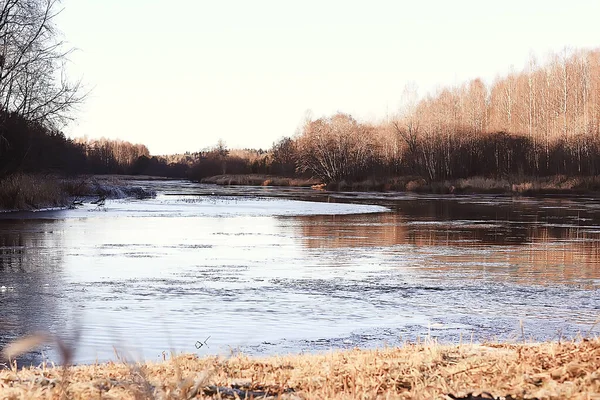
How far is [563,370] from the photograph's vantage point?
4648 mm

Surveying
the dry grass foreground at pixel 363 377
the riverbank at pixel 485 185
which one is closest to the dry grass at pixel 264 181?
the riverbank at pixel 485 185

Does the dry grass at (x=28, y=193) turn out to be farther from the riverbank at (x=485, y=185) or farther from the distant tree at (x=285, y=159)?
the distant tree at (x=285, y=159)

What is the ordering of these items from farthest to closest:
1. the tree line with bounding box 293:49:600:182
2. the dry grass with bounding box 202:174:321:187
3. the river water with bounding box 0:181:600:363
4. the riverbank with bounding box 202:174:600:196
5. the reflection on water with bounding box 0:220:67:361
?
1. the dry grass with bounding box 202:174:321:187
2. the tree line with bounding box 293:49:600:182
3. the riverbank with bounding box 202:174:600:196
4. the reflection on water with bounding box 0:220:67:361
5. the river water with bounding box 0:181:600:363

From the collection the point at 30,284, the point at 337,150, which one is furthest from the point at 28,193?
the point at 337,150

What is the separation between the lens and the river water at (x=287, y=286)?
840cm

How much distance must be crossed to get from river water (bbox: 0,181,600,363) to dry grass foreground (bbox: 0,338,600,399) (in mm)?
448

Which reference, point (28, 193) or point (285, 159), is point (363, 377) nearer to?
point (28, 193)

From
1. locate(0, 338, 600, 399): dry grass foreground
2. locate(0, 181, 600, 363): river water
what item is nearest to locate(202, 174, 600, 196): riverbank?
locate(0, 181, 600, 363): river water

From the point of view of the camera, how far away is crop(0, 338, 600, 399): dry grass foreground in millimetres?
4105

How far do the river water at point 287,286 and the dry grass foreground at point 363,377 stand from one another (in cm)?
45

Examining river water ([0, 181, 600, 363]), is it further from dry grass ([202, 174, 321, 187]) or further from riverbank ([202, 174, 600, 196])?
dry grass ([202, 174, 321, 187])

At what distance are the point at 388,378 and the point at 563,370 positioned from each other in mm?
1058

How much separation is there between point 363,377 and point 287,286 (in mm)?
7458

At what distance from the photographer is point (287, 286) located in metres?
12.2
